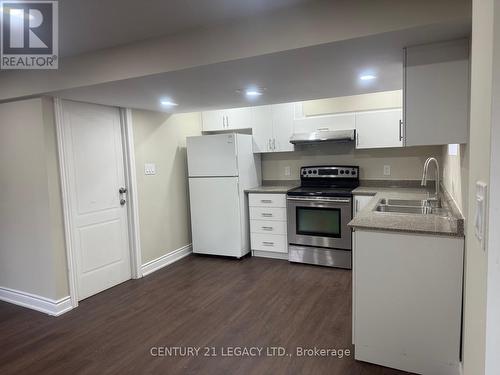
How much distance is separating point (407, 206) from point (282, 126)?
192cm

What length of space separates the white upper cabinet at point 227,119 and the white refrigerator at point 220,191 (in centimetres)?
28

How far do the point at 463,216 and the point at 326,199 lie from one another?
1861mm

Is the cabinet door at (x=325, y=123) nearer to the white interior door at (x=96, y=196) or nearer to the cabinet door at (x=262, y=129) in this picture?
the cabinet door at (x=262, y=129)

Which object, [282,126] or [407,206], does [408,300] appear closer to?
[407,206]

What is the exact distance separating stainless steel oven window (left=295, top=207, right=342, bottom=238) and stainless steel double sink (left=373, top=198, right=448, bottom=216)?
72 cm

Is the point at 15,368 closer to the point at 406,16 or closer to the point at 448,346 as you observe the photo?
the point at 448,346

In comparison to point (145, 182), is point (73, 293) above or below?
below

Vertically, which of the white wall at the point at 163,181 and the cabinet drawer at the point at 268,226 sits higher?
the white wall at the point at 163,181

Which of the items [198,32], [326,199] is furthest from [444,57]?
[326,199]

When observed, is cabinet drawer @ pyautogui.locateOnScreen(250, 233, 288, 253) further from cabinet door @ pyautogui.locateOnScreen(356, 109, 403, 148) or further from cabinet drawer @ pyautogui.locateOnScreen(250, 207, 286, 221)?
cabinet door @ pyautogui.locateOnScreen(356, 109, 403, 148)

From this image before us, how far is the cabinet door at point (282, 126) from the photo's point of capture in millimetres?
4234

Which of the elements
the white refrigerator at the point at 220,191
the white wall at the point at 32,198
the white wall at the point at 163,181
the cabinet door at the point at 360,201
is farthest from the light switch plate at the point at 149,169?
the cabinet door at the point at 360,201

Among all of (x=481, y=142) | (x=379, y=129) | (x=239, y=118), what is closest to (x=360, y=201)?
(x=379, y=129)

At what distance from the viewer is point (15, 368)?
2.18m
